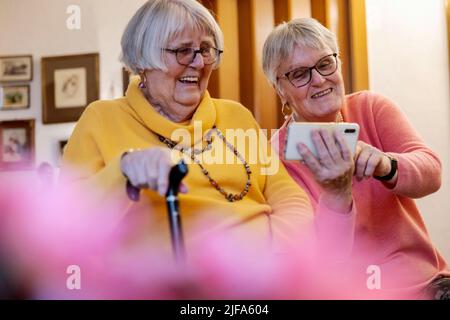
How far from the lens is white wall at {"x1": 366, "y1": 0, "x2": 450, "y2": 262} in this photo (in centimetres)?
92

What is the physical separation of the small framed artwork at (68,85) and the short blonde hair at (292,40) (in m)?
0.29

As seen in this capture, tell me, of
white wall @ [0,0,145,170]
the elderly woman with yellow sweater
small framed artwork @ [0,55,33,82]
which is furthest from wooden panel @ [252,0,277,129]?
small framed artwork @ [0,55,33,82]

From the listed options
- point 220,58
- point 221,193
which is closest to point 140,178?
point 221,193

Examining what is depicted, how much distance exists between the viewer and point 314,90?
91 cm

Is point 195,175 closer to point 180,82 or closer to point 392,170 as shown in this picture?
point 180,82

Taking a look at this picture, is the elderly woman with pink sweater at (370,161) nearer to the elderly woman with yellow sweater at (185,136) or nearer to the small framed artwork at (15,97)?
the elderly woman with yellow sweater at (185,136)

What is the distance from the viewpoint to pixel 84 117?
2.61 ft

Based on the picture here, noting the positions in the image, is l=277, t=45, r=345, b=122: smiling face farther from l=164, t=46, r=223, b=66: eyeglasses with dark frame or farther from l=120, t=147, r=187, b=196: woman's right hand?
l=120, t=147, r=187, b=196: woman's right hand

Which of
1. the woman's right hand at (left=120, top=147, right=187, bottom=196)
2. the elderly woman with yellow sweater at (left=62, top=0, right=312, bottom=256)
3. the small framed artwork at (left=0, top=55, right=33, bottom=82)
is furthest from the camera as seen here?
the small framed artwork at (left=0, top=55, right=33, bottom=82)

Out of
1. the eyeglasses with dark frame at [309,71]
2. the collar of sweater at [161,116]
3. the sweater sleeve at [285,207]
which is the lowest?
the sweater sleeve at [285,207]

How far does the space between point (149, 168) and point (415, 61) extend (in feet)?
1.77

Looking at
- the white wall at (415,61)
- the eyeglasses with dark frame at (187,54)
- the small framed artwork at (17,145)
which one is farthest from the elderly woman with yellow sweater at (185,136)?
the white wall at (415,61)

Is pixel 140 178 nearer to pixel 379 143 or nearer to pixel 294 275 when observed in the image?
pixel 294 275

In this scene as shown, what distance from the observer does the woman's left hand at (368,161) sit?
0.79m
